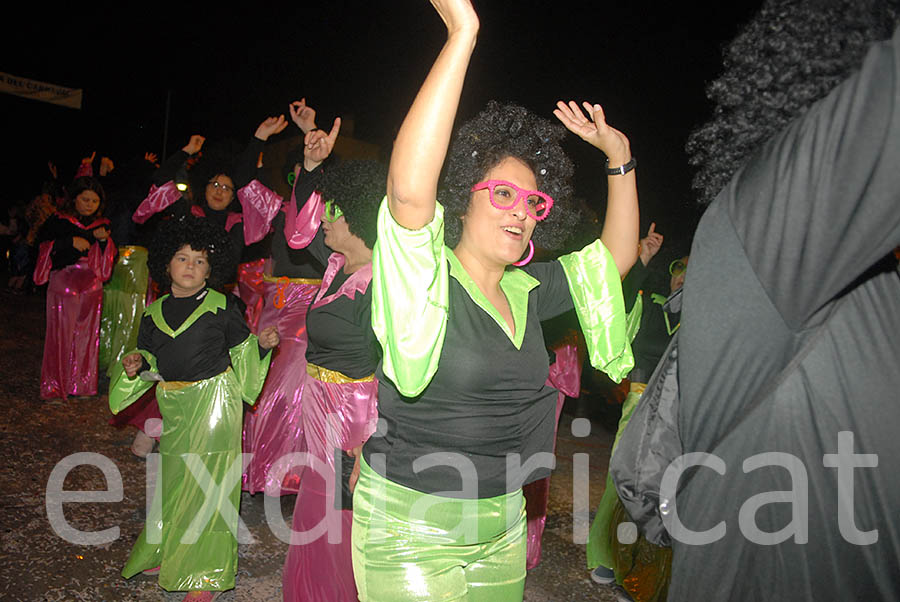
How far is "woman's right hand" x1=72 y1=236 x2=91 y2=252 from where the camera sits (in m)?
5.91

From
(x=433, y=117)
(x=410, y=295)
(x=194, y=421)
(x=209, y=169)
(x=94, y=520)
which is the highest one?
(x=209, y=169)

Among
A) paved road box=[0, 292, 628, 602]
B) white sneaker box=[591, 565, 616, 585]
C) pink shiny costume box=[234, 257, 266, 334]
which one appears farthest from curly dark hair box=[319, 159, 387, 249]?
pink shiny costume box=[234, 257, 266, 334]

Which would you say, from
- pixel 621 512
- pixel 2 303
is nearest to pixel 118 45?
pixel 2 303

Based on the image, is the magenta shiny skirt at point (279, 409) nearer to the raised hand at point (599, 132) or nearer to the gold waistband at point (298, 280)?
the gold waistband at point (298, 280)

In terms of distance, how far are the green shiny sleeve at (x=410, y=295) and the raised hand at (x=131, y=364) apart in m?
2.03

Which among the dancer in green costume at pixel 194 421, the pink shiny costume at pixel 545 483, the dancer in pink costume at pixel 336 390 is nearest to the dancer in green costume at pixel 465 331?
the dancer in pink costume at pixel 336 390

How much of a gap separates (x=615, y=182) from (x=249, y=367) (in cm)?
216

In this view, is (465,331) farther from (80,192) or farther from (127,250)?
(127,250)

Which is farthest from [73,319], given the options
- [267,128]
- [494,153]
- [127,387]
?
[494,153]

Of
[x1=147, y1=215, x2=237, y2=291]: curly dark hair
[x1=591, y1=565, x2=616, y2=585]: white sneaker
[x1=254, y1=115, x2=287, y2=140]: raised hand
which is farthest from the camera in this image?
[x1=254, y1=115, x2=287, y2=140]: raised hand

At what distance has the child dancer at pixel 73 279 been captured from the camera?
19.4 ft

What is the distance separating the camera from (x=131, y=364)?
→ 304 cm

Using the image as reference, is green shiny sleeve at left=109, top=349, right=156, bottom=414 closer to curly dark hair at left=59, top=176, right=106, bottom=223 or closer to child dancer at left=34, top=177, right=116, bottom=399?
child dancer at left=34, top=177, right=116, bottom=399

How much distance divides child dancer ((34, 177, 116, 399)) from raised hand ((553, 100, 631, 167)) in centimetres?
548
